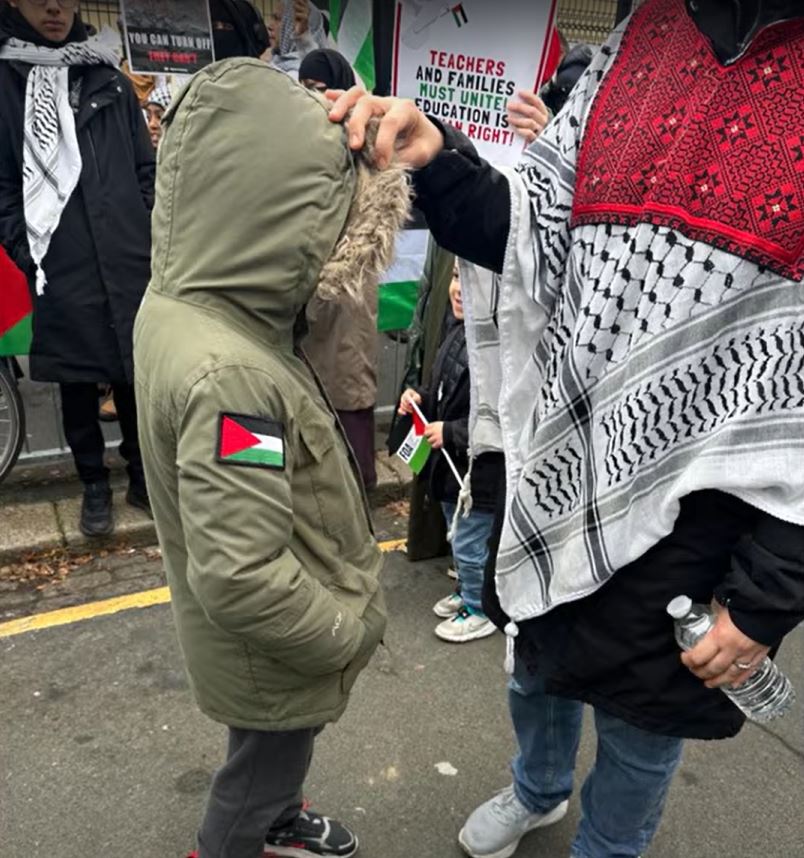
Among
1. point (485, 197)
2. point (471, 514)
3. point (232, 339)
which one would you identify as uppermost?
point (485, 197)

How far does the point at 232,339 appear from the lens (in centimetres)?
138

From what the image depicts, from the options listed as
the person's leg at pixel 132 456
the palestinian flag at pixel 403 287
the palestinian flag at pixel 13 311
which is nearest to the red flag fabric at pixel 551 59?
the palestinian flag at pixel 403 287

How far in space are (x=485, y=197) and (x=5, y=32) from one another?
2609 mm

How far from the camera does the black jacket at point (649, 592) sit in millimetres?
1301

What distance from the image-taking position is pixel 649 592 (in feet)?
4.74

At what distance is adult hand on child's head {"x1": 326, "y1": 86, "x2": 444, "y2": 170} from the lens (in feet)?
4.45

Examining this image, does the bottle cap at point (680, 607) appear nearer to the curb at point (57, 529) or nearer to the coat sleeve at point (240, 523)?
the coat sleeve at point (240, 523)

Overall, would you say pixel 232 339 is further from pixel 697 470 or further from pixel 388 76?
pixel 388 76

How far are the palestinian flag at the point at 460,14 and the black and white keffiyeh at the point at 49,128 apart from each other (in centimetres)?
156

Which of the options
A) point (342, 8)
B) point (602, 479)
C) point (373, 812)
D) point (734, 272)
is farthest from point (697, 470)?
point (342, 8)

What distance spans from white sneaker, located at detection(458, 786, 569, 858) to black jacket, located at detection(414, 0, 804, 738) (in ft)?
2.32

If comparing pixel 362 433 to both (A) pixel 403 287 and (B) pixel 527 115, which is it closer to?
(B) pixel 527 115

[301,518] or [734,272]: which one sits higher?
[734,272]

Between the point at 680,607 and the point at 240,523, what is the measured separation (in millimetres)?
776
